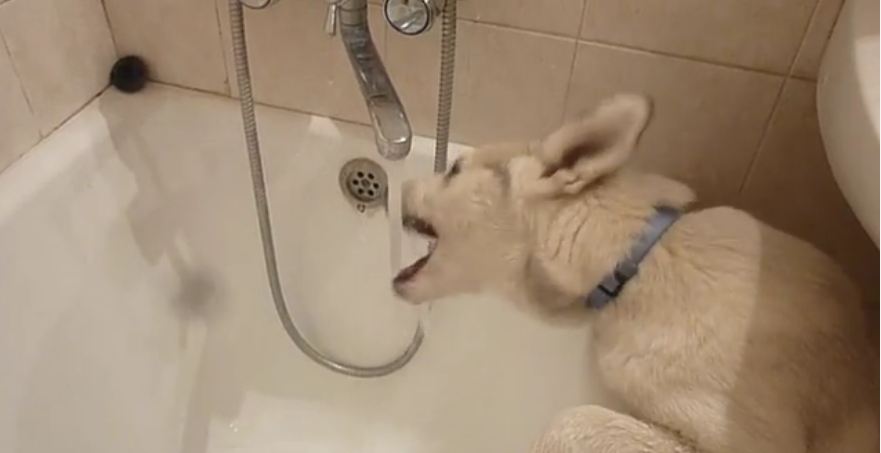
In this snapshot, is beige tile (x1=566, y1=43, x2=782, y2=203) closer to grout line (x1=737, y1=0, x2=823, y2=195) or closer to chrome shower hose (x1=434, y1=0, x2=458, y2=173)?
grout line (x1=737, y1=0, x2=823, y2=195)

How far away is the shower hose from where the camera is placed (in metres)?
0.96

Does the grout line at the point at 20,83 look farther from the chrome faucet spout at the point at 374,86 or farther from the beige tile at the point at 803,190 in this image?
the beige tile at the point at 803,190

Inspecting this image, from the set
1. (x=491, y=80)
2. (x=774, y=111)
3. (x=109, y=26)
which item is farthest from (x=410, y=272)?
(x=109, y=26)

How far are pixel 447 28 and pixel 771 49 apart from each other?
401 mm

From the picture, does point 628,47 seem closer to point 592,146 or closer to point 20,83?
point 592,146

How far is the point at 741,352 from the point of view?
75 centimetres

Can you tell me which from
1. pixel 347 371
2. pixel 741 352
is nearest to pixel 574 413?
pixel 741 352

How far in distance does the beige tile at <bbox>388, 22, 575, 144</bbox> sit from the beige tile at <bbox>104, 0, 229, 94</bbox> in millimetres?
287

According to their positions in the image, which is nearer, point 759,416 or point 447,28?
point 759,416

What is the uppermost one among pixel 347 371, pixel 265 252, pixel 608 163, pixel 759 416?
pixel 608 163

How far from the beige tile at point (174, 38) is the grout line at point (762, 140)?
0.77 metres

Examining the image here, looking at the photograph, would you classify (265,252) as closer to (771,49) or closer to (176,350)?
(176,350)

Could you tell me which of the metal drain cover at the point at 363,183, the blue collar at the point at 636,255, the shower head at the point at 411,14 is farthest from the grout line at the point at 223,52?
the blue collar at the point at 636,255

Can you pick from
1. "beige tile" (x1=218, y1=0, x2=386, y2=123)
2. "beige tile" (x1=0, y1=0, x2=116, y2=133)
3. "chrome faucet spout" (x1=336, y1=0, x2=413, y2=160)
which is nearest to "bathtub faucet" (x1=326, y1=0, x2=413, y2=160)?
"chrome faucet spout" (x1=336, y1=0, x2=413, y2=160)
